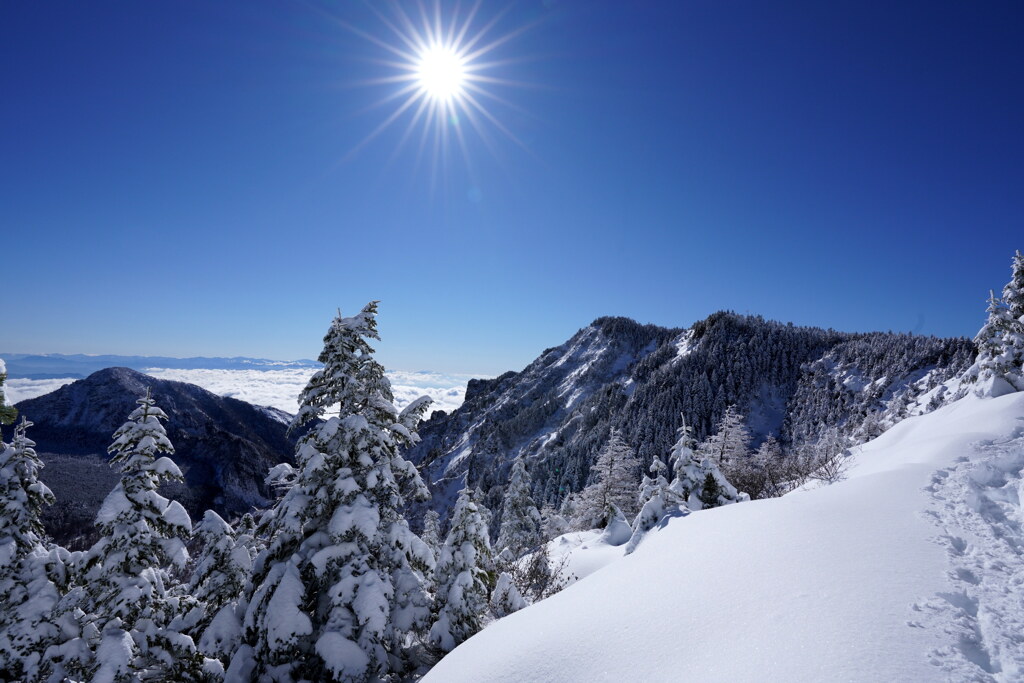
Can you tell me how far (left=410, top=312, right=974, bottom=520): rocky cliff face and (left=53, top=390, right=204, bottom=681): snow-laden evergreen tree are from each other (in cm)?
9579

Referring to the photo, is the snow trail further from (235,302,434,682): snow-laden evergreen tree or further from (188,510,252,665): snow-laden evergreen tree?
(188,510,252,665): snow-laden evergreen tree

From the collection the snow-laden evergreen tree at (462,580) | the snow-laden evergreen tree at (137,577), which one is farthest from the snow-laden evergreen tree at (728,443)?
the snow-laden evergreen tree at (137,577)

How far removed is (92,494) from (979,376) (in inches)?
10341

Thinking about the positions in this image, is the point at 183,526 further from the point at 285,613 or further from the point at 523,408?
the point at 523,408

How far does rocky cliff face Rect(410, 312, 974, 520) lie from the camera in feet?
374

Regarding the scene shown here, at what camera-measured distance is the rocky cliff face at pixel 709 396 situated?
4491 inches

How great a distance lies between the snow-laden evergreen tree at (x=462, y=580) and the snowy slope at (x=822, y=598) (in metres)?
A: 3.76

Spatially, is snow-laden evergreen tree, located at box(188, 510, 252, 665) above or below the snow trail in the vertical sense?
below

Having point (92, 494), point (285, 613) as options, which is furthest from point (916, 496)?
point (92, 494)

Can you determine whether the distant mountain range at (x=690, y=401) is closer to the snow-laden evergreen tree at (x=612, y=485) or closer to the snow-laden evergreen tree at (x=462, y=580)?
the snow-laden evergreen tree at (x=612, y=485)

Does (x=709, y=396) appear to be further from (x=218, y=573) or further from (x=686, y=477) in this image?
(x=218, y=573)

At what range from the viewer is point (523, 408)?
190250 millimetres

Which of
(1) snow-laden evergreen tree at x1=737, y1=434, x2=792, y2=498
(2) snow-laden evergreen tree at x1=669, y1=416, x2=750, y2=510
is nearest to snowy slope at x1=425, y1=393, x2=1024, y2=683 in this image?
(2) snow-laden evergreen tree at x1=669, y1=416, x2=750, y2=510

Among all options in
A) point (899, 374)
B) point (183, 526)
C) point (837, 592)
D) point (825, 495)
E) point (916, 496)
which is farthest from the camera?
point (899, 374)
